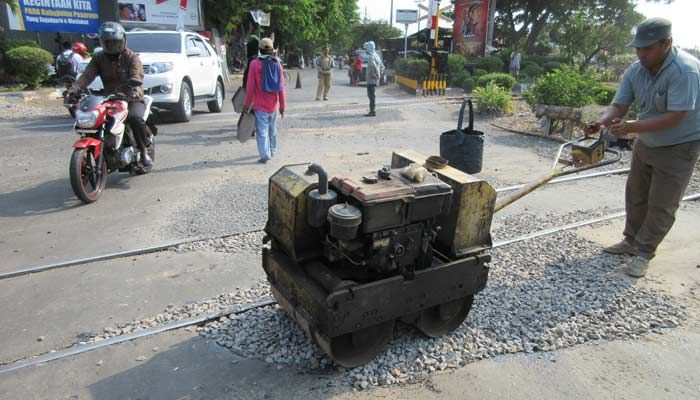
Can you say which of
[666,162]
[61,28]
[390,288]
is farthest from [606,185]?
[61,28]

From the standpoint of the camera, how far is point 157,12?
81.6 feet

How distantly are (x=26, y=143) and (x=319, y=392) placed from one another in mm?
8611

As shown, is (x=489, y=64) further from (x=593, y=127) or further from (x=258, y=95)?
(x=593, y=127)

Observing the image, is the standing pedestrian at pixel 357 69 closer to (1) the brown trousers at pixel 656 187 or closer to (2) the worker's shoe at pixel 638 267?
(1) the brown trousers at pixel 656 187

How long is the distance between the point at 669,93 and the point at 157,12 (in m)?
26.0

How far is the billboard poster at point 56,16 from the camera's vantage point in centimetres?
2052

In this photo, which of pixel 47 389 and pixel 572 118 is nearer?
pixel 47 389

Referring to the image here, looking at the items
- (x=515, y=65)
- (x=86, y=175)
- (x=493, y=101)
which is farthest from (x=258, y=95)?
(x=515, y=65)

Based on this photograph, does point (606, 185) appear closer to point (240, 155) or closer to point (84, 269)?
point (240, 155)

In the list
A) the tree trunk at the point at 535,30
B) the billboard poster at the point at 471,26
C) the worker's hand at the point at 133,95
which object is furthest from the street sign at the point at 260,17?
the worker's hand at the point at 133,95

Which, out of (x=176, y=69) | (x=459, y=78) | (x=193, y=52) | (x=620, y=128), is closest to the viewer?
(x=620, y=128)

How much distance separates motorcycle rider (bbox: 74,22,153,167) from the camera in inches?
239

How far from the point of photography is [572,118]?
32.7ft

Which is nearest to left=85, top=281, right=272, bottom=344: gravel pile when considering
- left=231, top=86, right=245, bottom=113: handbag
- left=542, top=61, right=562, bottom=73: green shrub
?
left=231, top=86, right=245, bottom=113: handbag
